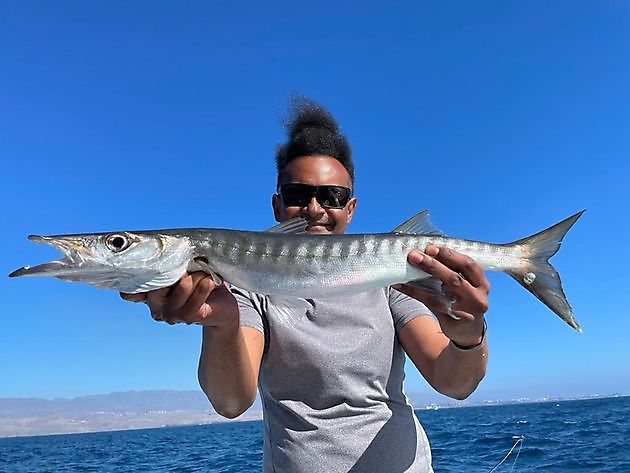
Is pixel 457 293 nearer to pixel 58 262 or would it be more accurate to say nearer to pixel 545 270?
pixel 545 270

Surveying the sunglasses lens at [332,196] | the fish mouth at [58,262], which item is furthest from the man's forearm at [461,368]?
the fish mouth at [58,262]

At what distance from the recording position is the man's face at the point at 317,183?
462 centimetres

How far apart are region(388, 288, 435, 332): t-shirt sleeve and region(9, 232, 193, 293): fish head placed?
164 centimetres

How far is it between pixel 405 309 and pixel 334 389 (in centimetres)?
91

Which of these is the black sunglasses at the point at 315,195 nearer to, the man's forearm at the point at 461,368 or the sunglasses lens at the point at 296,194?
the sunglasses lens at the point at 296,194

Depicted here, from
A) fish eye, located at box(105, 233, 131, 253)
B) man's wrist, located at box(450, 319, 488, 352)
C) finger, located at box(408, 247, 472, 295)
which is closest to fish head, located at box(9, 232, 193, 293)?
fish eye, located at box(105, 233, 131, 253)

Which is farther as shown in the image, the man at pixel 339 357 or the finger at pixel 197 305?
the man at pixel 339 357

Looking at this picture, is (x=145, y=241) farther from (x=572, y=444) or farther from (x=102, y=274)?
(x=572, y=444)

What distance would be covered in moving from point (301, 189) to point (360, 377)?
167 centimetres

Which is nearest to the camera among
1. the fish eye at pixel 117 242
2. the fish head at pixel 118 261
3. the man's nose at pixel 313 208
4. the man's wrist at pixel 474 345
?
the fish head at pixel 118 261

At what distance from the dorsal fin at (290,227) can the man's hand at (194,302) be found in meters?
0.63

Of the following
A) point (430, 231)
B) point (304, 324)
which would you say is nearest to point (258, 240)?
point (304, 324)

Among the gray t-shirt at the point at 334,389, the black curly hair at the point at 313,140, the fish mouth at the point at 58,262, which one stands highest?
the black curly hair at the point at 313,140

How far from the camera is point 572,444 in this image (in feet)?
90.3
